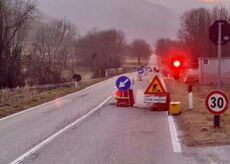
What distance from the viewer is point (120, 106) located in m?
18.3

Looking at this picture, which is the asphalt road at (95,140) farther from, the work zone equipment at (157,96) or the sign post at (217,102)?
the sign post at (217,102)

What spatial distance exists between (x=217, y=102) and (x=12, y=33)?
3481 cm

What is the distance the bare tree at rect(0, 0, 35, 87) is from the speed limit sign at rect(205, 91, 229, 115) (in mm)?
30513

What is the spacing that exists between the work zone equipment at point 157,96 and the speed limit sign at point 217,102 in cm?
546

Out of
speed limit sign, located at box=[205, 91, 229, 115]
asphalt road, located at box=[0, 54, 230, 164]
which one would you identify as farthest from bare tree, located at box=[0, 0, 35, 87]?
speed limit sign, located at box=[205, 91, 229, 115]

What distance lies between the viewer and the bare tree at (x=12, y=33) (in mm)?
40344

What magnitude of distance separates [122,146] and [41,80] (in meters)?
34.9

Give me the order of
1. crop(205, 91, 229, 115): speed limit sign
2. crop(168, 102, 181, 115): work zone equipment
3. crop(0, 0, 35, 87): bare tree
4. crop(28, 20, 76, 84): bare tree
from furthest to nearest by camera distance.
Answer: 1. crop(28, 20, 76, 84): bare tree
2. crop(0, 0, 35, 87): bare tree
3. crop(168, 102, 181, 115): work zone equipment
4. crop(205, 91, 229, 115): speed limit sign

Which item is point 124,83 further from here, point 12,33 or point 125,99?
point 12,33

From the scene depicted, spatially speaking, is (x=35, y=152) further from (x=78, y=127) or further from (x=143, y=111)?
(x=143, y=111)

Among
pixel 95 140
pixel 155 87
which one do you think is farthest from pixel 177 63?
pixel 95 140

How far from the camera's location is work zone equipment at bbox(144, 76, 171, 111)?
1656cm

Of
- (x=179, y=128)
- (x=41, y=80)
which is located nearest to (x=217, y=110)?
(x=179, y=128)

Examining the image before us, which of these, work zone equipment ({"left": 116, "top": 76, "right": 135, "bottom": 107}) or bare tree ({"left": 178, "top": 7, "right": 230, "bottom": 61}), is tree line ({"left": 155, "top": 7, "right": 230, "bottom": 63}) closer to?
bare tree ({"left": 178, "top": 7, "right": 230, "bottom": 61})
